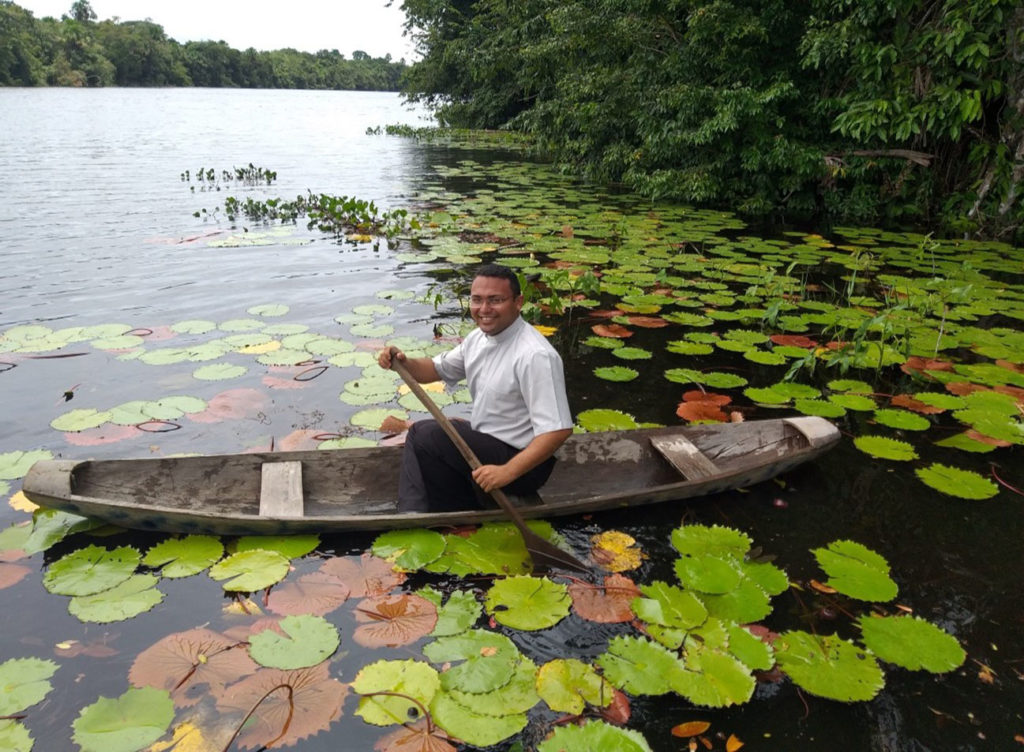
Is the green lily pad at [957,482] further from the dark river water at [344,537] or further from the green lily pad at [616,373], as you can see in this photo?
the green lily pad at [616,373]

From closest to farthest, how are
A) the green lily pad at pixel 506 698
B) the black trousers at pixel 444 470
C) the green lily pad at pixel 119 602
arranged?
the green lily pad at pixel 506 698 < the green lily pad at pixel 119 602 < the black trousers at pixel 444 470

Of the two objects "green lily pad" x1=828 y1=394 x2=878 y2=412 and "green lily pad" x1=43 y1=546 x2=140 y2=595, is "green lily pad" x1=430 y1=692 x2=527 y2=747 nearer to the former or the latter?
A: "green lily pad" x1=43 y1=546 x2=140 y2=595

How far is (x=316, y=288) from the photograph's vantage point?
20.8 ft

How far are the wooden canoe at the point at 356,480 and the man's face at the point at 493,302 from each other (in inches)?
30.4

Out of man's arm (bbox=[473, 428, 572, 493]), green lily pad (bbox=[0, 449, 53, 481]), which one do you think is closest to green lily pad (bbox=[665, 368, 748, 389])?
man's arm (bbox=[473, 428, 572, 493])

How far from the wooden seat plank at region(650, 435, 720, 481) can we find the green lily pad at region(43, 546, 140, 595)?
2.21 meters

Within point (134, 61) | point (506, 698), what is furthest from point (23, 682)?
point (134, 61)

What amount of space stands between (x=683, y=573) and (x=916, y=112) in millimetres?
8475

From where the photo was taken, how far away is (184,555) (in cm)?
261

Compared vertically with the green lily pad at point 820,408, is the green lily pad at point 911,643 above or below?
below

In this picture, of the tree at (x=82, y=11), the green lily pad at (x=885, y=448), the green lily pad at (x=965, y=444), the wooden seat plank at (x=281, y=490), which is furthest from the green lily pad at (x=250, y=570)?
the tree at (x=82, y=11)

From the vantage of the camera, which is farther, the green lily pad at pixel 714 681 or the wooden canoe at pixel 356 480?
the wooden canoe at pixel 356 480

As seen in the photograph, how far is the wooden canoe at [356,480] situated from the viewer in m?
2.51

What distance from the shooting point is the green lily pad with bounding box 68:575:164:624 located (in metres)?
2.31
